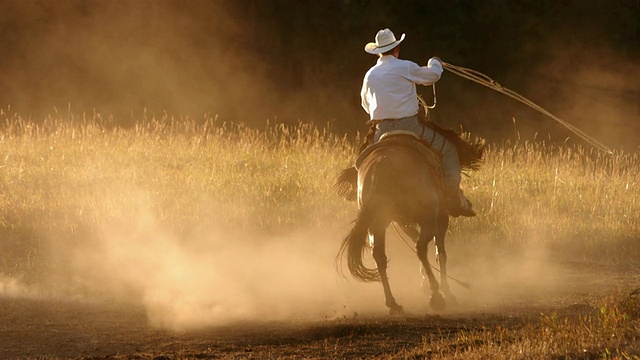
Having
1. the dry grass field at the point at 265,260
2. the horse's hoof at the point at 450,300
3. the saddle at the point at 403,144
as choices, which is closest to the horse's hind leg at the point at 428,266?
the dry grass field at the point at 265,260

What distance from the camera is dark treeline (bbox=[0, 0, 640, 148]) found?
27.1 m

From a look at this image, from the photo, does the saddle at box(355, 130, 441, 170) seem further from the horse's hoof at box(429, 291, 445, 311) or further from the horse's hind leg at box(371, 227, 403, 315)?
the horse's hoof at box(429, 291, 445, 311)

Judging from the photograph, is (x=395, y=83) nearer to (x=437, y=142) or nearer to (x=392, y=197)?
(x=437, y=142)

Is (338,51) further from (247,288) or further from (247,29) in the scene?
(247,288)

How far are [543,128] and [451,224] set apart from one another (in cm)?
1284

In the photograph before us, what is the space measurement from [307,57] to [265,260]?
14.8 meters

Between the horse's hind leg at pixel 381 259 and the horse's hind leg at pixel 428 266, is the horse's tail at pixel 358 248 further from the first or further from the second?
the horse's hind leg at pixel 428 266

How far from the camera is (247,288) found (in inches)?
500

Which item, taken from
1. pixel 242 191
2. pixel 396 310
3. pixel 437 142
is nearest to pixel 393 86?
pixel 437 142

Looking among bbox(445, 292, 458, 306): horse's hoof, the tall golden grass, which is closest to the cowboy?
bbox(445, 292, 458, 306): horse's hoof

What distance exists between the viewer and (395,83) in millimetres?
11039

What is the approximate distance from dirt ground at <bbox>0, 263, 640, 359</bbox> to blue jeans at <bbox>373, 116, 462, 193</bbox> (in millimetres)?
1221

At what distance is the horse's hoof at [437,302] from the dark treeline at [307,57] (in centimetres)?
1527

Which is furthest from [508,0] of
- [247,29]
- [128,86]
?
[128,86]
